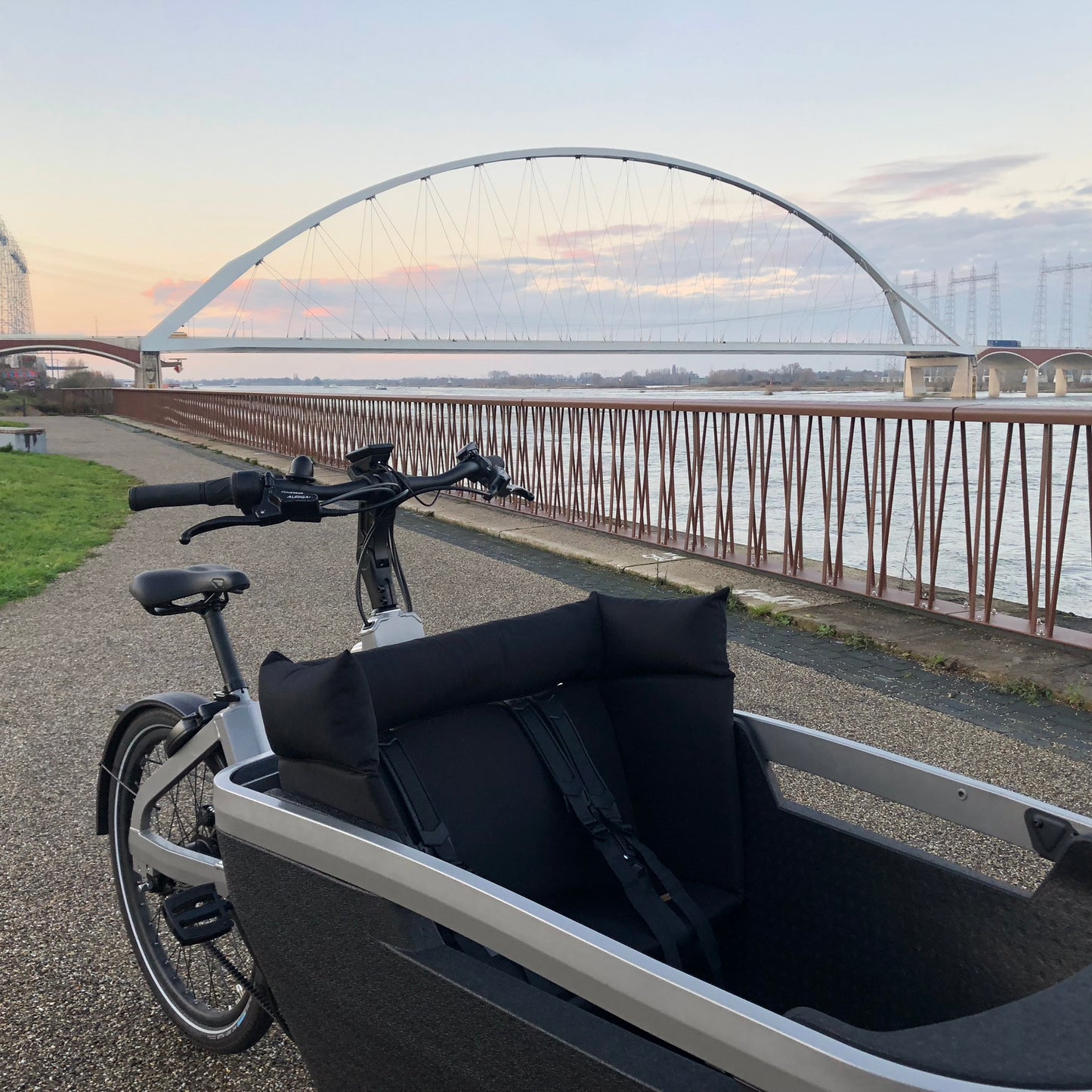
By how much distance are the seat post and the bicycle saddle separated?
0.06 meters

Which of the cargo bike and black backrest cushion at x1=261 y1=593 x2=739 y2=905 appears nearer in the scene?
the cargo bike

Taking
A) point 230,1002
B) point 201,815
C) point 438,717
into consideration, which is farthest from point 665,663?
point 230,1002

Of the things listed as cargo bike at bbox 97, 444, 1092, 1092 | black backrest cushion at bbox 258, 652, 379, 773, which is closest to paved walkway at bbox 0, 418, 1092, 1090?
cargo bike at bbox 97, 444, 1092, 1092

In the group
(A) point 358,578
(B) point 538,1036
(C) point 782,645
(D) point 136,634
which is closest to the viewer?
(B) point 538,1036

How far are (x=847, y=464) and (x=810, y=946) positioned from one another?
5.43 m

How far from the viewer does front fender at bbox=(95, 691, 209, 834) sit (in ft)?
8.07

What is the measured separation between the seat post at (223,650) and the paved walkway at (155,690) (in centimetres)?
87

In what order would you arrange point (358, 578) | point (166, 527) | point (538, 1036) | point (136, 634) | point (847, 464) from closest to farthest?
1. point (538, 1036)
2. point (358, 578)
3. point (136, 634)
4. point (847, 464)
5. point (166, 527)

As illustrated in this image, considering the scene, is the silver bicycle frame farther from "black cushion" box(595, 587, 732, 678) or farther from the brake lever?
the brake lever

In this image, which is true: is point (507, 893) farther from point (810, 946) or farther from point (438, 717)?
point (810, 946)

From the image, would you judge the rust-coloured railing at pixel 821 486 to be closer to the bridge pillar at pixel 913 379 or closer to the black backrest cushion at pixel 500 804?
the black backrest cushion at pixel 500 804

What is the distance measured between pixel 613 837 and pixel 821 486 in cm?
778

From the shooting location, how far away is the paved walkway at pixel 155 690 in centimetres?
251

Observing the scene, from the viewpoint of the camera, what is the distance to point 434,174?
52875 mm
